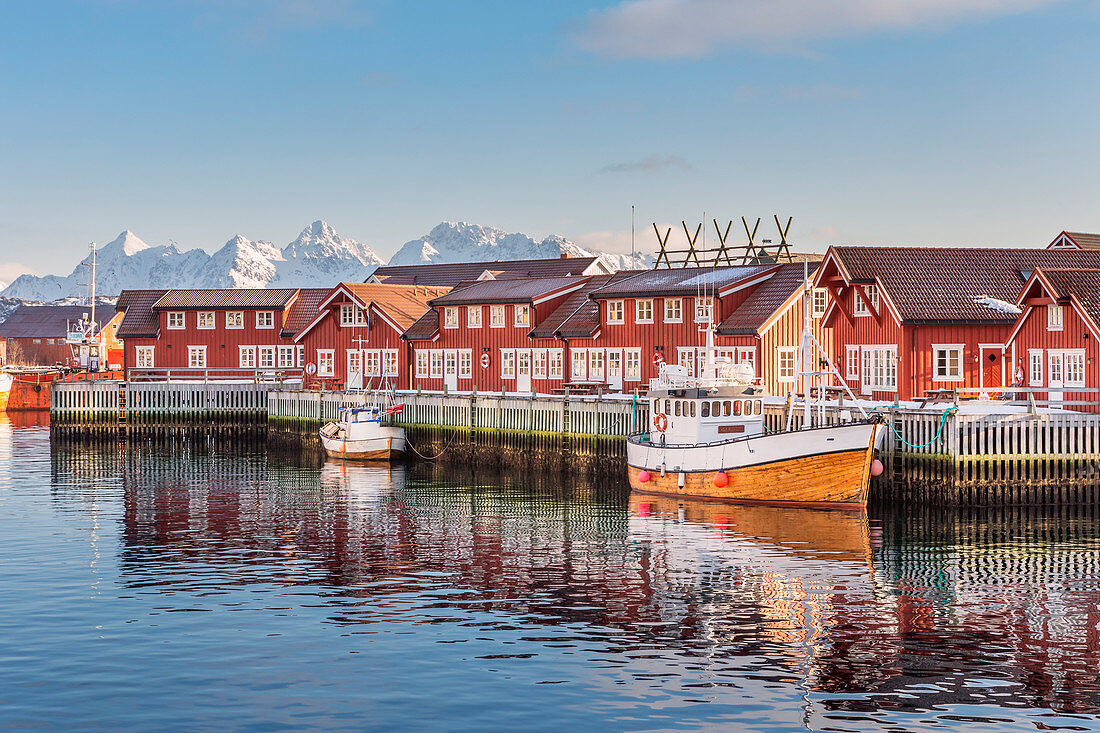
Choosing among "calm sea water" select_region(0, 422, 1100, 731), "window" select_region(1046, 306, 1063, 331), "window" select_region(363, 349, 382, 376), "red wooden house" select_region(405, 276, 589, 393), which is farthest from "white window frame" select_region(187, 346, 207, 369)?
"window" select_region(1046, 306, 1063, 331)

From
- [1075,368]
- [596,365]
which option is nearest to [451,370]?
[596,365]

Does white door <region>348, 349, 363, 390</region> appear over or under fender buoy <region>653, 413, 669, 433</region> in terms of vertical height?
over

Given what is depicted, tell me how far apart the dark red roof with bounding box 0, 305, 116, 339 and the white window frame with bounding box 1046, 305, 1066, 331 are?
14174cm

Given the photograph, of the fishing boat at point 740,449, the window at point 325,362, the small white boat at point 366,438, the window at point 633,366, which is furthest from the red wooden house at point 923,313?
the window at point 325,362

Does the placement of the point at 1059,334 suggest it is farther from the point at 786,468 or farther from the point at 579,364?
the point at 579,364

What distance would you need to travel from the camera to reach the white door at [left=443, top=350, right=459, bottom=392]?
7838 centimetres

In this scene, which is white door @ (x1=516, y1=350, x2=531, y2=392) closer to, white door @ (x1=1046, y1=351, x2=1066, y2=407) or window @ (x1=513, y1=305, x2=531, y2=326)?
window @ (x1=513, y1=305, x2=531, y2=326)

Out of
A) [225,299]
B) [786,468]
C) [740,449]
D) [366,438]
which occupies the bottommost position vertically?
[786,468]

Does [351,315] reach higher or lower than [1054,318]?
higher

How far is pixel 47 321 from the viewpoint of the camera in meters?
176

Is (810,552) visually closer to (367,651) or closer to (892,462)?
(892,462)

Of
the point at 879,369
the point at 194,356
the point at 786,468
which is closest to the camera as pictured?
the point at 786,468

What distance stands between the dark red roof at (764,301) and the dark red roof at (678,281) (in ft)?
2.91

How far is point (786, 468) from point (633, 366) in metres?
24.1
